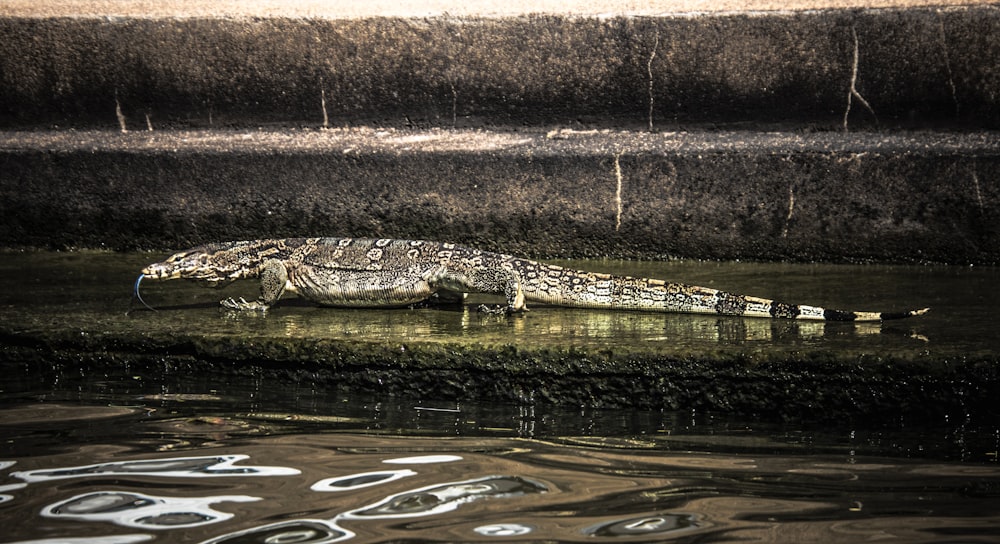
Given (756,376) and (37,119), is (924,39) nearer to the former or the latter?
(756,376)

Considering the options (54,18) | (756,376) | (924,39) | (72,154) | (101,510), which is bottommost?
(101,510)

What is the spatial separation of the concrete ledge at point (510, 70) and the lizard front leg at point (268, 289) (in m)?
2.76

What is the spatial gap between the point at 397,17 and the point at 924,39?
424 cm

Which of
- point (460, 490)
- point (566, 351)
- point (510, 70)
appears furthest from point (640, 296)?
point (510, 70)

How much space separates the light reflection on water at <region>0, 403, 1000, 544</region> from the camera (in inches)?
137

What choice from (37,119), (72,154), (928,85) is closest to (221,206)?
(72,154)

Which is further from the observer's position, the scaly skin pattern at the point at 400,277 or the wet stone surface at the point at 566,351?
the scaly skin pattern at the point at 400,277

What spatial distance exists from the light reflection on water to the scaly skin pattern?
66.8 inches

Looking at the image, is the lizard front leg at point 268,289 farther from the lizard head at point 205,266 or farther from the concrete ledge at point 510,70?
the concrete ledge at point 510,70

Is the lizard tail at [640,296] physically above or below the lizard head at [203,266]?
below

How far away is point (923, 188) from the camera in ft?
26.0

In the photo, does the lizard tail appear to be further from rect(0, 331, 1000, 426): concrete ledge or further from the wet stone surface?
rect(0, 331, 1000, 426): concrete ledge

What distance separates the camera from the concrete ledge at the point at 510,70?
26.6ft

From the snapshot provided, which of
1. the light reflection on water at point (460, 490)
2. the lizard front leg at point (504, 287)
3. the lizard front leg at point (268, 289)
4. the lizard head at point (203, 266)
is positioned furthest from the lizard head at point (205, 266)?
the light reflection on water at point (460, 490)
